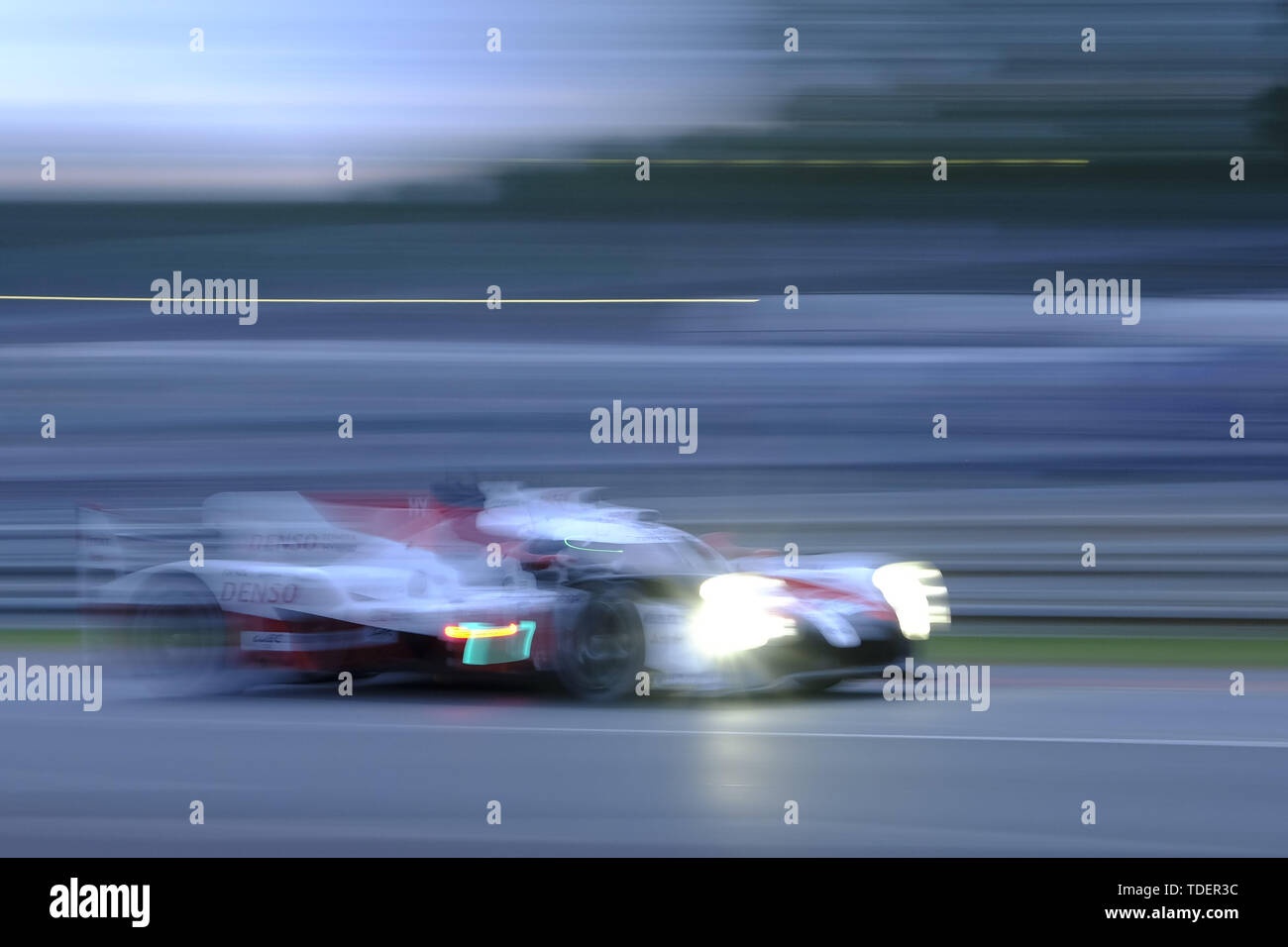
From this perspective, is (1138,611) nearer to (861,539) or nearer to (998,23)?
(861,539)

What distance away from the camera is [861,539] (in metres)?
7.82

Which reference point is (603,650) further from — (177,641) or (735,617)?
(177,641)

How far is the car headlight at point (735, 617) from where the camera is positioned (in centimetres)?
558

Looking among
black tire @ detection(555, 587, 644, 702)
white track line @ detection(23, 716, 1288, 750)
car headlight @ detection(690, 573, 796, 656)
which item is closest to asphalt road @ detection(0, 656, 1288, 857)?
white track line @ detection(23, 716, 1288, 750)

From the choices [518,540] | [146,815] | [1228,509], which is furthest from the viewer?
[1228,509]

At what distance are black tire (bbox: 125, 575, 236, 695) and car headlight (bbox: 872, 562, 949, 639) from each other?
279 cm

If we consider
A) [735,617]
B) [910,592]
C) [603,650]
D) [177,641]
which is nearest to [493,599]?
[603,650]

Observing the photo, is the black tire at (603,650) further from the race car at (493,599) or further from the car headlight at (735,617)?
the car headlight at (735,617)

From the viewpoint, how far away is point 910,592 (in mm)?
6055

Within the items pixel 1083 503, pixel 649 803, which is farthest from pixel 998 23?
pixel 649 803

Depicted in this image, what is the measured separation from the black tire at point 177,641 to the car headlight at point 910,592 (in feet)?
9.16

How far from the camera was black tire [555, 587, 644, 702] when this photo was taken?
5625 mm
